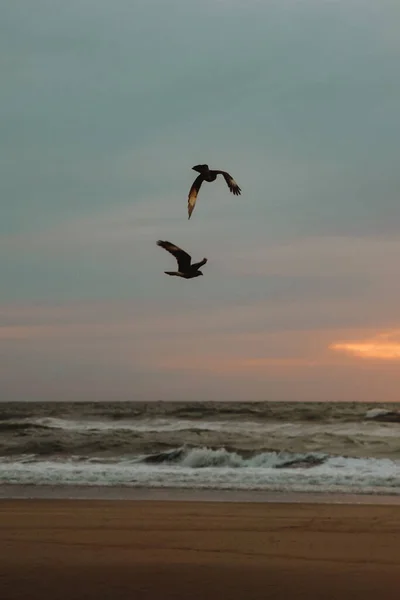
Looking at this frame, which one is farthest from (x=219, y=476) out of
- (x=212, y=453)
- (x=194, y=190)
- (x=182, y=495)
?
(x=194, y=190)

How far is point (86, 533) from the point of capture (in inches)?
352

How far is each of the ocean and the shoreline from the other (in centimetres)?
41

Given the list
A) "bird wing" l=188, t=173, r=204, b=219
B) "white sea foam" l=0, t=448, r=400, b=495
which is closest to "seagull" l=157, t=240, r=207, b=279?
"bird wing" l=188, t=173, r=204, b=219

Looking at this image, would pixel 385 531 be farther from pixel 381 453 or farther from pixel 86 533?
pixel 381 453

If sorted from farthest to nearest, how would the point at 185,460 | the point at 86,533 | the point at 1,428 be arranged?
1. the point at 1,428
2. the point at 185,460
3. the point at 86,533

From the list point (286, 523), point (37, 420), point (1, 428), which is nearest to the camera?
point (286, 523)

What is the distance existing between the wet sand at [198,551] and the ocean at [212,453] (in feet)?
10.8

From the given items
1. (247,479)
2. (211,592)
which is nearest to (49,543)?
(211,592)

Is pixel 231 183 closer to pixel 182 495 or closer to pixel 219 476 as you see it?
pixel 182 495

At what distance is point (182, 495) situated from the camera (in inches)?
503

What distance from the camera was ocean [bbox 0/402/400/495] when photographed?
14617 mm

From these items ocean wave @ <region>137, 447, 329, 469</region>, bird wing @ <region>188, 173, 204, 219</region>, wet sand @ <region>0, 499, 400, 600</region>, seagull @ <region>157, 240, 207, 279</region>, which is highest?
bird wing @ <region>188, 173, 204, 219</region>

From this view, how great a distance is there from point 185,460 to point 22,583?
13.7 metres

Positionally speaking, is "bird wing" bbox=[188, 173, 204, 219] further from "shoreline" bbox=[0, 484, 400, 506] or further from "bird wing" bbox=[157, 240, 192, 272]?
"shoreline" bbox=[0, 484, 400, 506]
